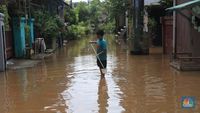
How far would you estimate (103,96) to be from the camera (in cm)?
1084

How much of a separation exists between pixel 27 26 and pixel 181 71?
1153 cm

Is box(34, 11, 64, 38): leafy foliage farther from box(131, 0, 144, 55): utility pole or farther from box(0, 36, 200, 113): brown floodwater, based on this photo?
box(0, 36, 200, 113): brown floodwater

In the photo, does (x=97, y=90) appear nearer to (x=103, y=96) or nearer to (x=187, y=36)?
(x=103, y=96)

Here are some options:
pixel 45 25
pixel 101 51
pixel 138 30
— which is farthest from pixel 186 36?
pixel 45 25

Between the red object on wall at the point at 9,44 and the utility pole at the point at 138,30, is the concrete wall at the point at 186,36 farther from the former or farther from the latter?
the red object on wall at the point at 9,44

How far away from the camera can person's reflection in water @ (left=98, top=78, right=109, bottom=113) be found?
30.7 ft

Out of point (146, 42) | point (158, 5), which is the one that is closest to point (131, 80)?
point (146, 42)

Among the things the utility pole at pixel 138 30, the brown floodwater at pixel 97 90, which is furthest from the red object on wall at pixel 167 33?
the brown floodwater at pixel 97 90

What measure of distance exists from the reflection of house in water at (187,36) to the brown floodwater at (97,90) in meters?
0.64

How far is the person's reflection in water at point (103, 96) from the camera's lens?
935cm

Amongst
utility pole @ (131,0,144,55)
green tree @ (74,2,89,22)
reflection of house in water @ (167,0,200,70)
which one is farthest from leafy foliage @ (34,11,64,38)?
green tree @ (74,2,89,22)

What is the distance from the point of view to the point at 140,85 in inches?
492

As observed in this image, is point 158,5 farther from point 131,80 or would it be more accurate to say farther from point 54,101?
point 54,101

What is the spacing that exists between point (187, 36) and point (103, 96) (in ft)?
29.6
